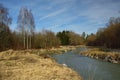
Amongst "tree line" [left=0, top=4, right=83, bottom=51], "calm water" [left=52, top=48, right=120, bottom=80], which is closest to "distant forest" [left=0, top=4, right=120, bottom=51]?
"tree line" [left=0, top=4, right=83, bottom=51]

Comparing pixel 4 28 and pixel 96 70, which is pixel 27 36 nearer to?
pixel 4 28

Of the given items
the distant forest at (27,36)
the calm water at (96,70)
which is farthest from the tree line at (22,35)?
the calm water at (96,70)

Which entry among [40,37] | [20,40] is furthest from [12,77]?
[40,37]

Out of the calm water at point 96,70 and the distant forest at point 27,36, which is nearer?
the calm water at point 96,70

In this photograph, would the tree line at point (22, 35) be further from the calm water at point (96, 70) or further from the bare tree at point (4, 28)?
the calm water at point (96, 70)

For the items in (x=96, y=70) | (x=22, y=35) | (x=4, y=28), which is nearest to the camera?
(x=96, y=70)

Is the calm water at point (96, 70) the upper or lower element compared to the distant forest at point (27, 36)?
lower

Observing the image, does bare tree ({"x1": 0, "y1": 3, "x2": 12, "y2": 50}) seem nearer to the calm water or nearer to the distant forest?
the distant forest

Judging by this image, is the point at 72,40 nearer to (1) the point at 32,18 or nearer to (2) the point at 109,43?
(2) the point at 109,43

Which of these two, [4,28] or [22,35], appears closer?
[4,28]

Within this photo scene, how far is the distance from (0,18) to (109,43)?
31.2 m

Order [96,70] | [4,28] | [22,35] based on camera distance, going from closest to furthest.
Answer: [96,70] → [4,28] → [22,35]

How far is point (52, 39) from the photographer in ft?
201

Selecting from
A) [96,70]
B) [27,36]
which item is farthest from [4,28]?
[96,70]
